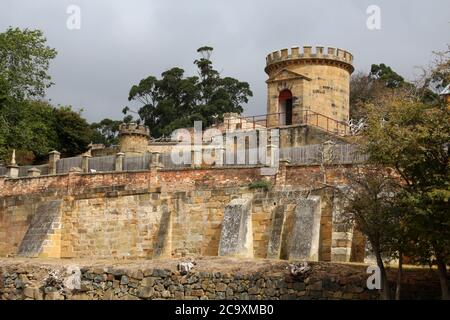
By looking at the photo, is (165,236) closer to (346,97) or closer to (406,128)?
(406,128)

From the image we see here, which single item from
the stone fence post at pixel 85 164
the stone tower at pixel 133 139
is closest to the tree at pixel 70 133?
the stone tower at pixel 133 139

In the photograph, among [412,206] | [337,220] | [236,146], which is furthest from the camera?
[236,146]

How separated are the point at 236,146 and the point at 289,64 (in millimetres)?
8008

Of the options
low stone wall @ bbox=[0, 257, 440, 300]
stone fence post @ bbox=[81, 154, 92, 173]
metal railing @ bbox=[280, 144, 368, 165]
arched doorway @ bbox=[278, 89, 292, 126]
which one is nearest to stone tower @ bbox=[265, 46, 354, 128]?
arched doorway @ bbox=[278, 89, 292, 126]

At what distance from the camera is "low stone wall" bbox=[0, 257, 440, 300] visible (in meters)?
19.5

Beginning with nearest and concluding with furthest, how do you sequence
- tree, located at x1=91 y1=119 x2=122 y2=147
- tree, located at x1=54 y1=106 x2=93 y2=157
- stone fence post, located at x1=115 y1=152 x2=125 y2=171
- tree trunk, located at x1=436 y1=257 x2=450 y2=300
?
tree trunk, located at x1=436 y1=257 x2=450 y2=300
stone fence post, located at x1=115 y1=152 x2=125 y2=171
tree, located at x1=54 y1=106 x2=93 y2=157
tree, located at x1=91 y1=119 x2=122 y2=147

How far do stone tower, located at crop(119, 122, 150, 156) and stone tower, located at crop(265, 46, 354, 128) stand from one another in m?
10.3

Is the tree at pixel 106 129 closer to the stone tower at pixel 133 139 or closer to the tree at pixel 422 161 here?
the stone tower at pixel 133 139

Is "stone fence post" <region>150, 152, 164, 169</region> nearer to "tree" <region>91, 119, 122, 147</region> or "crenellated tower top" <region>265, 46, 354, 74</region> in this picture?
"crenellated tower top" <region>265, 46, 354, 74</region>

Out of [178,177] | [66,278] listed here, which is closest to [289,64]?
[178,177]

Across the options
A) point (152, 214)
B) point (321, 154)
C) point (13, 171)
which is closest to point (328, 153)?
point (321, 154)

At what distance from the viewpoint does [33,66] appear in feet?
154

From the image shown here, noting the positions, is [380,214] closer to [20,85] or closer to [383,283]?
[383,283]

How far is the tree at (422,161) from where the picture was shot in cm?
1711
